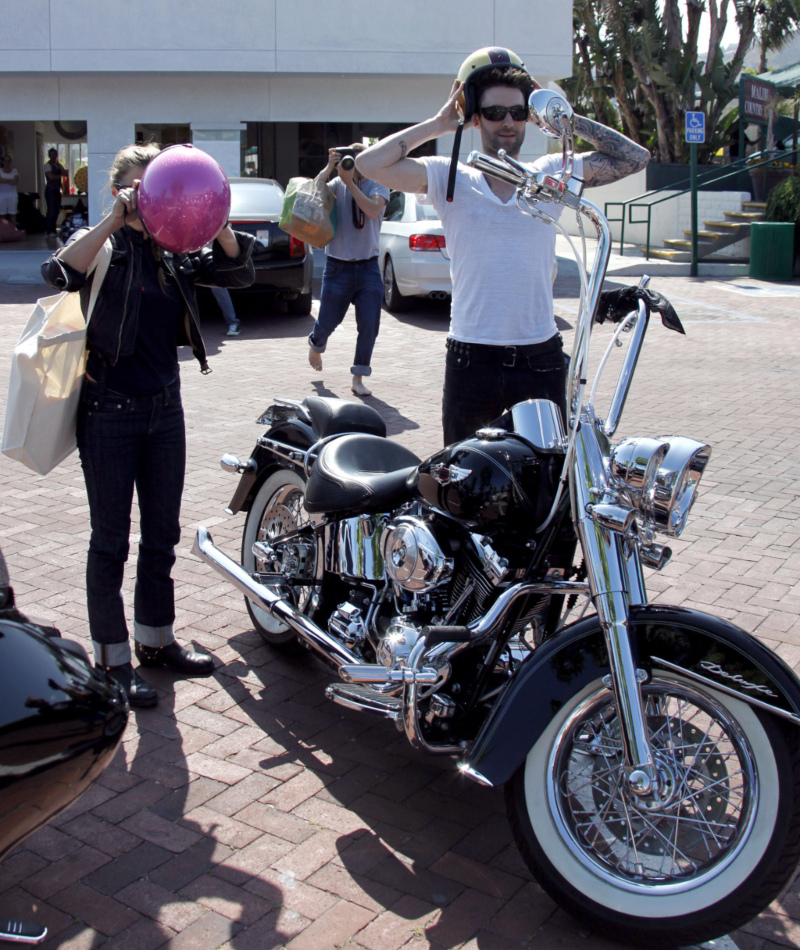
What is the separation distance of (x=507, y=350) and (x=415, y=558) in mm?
1011

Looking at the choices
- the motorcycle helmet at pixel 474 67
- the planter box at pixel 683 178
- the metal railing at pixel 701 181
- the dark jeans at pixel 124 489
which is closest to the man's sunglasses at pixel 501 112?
the motorcycle helmet at pixel 474 67

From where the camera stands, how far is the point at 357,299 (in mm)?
8805

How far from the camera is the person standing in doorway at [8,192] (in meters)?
22.1

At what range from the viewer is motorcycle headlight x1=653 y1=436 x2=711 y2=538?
8.34ft

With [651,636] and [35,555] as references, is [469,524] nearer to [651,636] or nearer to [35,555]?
[651,636]

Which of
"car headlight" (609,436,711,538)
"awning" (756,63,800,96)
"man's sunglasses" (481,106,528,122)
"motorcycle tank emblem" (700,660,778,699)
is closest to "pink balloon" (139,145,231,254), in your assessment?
"man's sunglasses" (481,106,528,122)

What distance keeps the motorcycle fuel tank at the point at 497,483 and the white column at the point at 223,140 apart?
58.8 ft

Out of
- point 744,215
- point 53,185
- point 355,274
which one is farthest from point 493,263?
point 53,185

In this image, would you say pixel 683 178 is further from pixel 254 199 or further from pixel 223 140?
pixel 254 199

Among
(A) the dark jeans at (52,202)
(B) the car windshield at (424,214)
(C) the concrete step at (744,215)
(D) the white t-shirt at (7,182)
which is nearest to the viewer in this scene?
(B) the car windshield at (424,214)

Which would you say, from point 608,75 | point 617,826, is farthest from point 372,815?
point 608,75

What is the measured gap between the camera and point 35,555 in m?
5.25

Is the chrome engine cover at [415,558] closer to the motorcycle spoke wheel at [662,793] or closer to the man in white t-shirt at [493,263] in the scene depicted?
the motorcycle spoke wheel at [662,793]

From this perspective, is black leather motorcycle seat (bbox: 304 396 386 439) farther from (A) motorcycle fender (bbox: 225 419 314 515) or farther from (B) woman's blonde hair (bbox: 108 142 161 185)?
(B) woman's blonde hair (bbox: 108 142 161 185)
